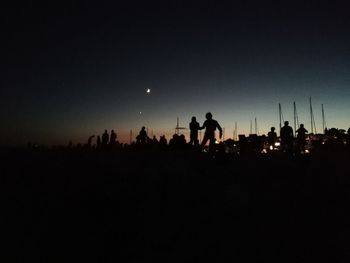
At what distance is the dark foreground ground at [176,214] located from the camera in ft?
28.5

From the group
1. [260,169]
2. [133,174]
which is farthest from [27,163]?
[260,169]

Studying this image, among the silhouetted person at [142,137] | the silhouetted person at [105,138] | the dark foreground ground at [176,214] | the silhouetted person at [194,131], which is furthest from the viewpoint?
the silhouetted person at [105,138]

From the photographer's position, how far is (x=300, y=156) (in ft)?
58.6

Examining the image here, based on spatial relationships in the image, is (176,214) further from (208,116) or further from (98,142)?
(98,142)

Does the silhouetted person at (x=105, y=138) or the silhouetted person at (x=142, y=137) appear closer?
the silhouetted person at (x=142, y=137)

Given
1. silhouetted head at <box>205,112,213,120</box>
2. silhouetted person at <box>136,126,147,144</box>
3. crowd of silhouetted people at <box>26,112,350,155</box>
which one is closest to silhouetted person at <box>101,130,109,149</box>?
crowd of silhouetted people at <box>26,112,350,155</box>

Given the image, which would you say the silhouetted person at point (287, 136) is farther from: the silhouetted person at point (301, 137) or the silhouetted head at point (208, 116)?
the silhouetted head at point (208, 116)

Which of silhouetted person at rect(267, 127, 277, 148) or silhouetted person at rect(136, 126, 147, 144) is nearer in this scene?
silhouetted person at rect(267, 127, 277, 148)

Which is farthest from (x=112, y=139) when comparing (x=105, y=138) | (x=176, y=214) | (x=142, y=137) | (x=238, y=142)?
(x=176, y=214)

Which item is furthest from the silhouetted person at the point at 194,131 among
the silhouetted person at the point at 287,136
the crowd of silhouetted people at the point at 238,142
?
the silhouetted person at the point at 287,136

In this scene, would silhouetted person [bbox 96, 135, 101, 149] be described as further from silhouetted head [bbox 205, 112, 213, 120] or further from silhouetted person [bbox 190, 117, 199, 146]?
silhouetted head [bbox 205, 112, 213, 120]

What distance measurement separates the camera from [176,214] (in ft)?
33.7

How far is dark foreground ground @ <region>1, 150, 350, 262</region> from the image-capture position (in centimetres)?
868

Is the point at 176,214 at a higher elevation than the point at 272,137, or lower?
lower
